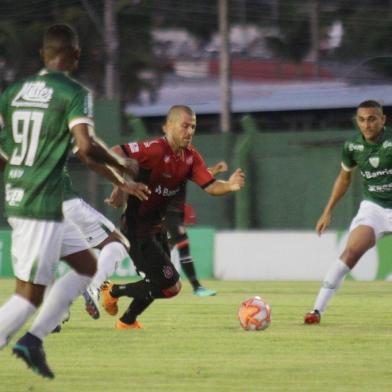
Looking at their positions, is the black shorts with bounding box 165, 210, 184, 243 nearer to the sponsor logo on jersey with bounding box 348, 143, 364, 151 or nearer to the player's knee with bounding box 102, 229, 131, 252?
the sponsor logo on jersey with bounding box 348, 143, 364, 151

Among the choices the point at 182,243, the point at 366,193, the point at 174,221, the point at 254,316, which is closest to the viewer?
the point at 254,316

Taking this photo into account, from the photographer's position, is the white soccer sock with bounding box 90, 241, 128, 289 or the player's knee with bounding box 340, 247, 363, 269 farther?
the player's knee with bounding box 340, 247, 363, 269

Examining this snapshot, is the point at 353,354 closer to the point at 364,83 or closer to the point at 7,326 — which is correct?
the point at 7,326

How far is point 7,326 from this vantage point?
841 centimetres

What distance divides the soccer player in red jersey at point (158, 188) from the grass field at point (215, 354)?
458 millimetres

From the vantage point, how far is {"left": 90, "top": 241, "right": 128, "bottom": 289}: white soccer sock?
12.6 metres

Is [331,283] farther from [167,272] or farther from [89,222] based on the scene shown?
[89,222]

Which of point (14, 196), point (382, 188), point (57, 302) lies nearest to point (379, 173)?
point (382, 188)

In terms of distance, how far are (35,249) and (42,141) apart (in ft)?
2.10

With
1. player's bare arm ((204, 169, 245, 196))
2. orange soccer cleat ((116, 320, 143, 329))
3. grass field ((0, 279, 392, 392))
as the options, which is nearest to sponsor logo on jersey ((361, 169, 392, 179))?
grass field ((0, 279, 392, 392))

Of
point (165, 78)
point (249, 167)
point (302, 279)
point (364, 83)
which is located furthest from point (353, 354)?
point (165, 78)

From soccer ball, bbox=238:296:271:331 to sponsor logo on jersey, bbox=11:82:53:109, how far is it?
448 cm

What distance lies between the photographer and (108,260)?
1266 cm

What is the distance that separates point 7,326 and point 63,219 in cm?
72
